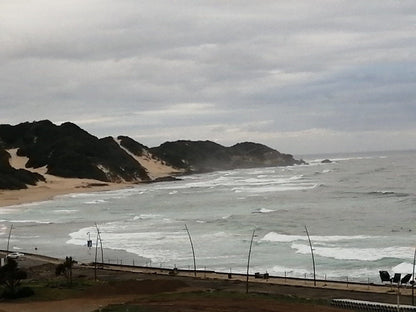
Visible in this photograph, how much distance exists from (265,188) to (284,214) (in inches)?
1697

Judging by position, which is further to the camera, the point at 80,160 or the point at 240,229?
the point at 80,160

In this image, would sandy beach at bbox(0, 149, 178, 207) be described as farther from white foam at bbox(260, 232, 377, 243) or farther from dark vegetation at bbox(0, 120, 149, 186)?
white foam at bbox(260, 232, 377, 243)

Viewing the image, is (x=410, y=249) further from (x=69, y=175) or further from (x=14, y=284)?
(x=69, y=175)

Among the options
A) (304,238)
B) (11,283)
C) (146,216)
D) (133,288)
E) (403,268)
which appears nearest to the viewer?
(11,283)

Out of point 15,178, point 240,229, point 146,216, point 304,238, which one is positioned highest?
point 15,178

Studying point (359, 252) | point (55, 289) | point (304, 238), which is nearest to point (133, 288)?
point (55, 289)

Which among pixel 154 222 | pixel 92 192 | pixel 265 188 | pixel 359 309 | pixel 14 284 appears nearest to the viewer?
pixel 359 309

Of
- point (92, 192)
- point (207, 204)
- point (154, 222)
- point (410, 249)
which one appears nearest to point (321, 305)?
point (410, 249)

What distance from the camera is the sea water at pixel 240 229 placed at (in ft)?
159

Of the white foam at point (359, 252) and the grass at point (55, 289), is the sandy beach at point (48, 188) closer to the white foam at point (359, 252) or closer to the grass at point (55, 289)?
the white foam at point (359, 252)

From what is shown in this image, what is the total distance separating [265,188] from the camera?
121 meters

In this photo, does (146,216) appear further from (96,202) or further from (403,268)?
(403,268)

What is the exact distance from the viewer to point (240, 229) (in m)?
65.1

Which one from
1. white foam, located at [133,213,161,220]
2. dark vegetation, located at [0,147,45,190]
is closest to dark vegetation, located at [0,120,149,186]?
dark vegetation, located at [0,147,45,190]
